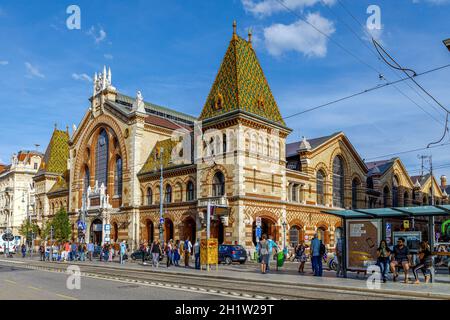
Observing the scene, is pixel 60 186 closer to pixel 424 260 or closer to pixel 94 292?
pixel 94 292

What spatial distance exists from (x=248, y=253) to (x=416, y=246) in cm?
1855

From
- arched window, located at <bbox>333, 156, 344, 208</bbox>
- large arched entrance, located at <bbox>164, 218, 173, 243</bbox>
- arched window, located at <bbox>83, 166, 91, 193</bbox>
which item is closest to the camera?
large arched entrance, located at <bbox>164, 218, 173, 243</bbox>

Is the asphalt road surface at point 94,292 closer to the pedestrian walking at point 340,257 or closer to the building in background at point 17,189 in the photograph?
the pedestrian walking at point 340,257

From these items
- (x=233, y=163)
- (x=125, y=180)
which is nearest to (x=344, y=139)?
(x=233, y=163)

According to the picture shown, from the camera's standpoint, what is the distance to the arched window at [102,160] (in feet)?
175

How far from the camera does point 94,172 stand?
182 ft

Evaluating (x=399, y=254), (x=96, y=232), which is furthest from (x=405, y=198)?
(x=399, y=254)

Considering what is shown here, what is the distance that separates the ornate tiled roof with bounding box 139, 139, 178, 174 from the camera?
47.1m

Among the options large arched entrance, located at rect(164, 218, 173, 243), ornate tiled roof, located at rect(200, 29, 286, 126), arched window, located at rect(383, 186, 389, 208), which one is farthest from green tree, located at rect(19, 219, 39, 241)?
arched window, located at rect(383, 186, 389, 208)

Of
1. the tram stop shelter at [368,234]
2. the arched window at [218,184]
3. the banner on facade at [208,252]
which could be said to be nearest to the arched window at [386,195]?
the arched window at [218,184]

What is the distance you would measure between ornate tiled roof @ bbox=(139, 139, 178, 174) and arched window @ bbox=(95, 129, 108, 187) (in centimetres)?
681

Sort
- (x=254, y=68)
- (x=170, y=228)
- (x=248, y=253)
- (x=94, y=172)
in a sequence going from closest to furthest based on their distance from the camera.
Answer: (x=248, y=253) → (x=254, y=68) → (x=170, y=228) → (x=94, y=172)

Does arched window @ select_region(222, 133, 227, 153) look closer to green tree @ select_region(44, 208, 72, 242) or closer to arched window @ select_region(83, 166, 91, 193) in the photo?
arched window @ select_region(83, 166, 91, 193)

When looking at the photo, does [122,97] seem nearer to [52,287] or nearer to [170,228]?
[170,228]
